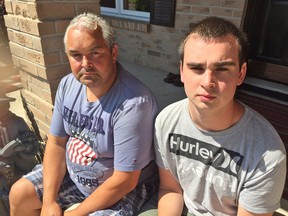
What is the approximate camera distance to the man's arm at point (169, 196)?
1.45 meters

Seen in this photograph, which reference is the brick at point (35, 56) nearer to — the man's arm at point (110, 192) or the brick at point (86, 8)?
the brick at point (86, 8)

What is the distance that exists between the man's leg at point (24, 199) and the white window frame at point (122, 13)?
4.20 m

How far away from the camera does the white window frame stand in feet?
17.5

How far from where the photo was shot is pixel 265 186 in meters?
1.16

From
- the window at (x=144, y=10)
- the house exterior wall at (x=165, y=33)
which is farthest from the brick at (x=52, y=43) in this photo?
the window at (x=144, y=10)

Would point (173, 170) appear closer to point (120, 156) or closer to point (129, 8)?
point (120, 156)

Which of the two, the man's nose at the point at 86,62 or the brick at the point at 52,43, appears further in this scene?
the brick at the point at 52,43

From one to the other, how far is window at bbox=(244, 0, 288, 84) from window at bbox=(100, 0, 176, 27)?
4.77 ft

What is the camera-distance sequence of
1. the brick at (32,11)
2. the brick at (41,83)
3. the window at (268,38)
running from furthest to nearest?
the window at (268,38), the brick at (41,83), the brick at (32,11)

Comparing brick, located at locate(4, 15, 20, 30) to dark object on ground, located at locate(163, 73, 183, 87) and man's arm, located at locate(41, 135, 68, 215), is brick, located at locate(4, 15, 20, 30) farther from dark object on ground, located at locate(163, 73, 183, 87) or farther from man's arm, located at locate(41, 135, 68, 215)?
dark object on ground, located at locate(163, 73, 183, 87)

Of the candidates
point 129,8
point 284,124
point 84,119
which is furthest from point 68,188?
point 129,8

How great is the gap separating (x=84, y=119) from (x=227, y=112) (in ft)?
2.67

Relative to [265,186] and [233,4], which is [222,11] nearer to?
[233,4]

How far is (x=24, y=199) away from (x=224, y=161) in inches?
49.8
